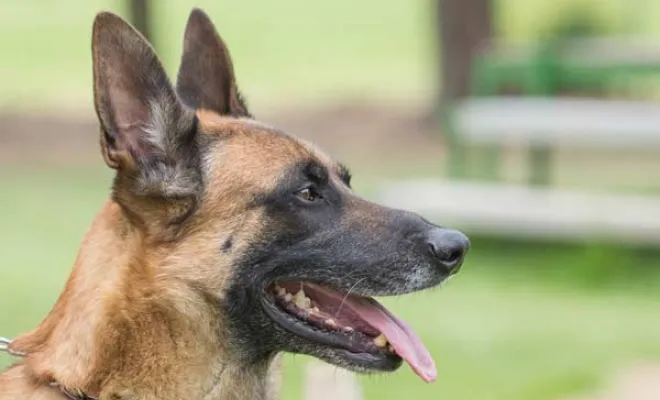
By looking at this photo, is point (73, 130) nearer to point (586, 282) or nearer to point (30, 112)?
point (30, 112)

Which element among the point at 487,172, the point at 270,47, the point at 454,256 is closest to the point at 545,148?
the point at 487,172

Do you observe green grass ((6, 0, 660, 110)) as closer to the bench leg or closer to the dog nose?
the bench leg

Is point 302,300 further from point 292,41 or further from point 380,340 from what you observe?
point 292,41

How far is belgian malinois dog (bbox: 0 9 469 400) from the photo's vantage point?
3.44 metres

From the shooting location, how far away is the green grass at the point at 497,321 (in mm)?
6859

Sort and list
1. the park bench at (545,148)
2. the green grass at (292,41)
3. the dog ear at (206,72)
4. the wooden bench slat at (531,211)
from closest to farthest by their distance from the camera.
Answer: the dog ear at (206,72)
the wooden bench slat at (531,211)
the park bench at (545,148)
the green grass at (292,41)

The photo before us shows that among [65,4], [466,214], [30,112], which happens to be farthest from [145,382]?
[65,4]

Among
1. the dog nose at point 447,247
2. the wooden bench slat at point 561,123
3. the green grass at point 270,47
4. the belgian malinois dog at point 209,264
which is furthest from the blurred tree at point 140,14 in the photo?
the dog nose at point 447,247

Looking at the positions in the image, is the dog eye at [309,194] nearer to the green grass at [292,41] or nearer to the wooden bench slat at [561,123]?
the wooden bench slat at [561,123]

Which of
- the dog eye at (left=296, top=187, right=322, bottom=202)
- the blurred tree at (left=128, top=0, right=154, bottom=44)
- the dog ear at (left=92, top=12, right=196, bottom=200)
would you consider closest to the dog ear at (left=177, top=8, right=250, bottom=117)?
the dog ear at (left=92, top=12, right=196, bottom=200)

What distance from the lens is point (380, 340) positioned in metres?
3.70

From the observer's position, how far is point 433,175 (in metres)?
13.9

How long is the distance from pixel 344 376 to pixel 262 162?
0.91 metres

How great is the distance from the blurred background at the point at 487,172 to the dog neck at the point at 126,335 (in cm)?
119
